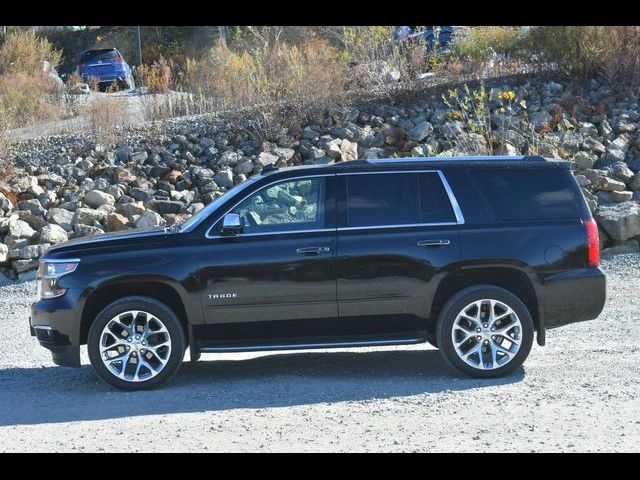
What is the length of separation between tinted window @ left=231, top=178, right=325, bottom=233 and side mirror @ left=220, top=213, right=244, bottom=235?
95 millimetres

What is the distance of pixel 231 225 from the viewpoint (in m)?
8.65

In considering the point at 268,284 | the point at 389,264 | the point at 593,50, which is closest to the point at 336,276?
the point at 389,264

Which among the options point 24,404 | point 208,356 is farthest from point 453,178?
point 24,404

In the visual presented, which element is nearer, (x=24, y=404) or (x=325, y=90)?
(x=24, y=404)

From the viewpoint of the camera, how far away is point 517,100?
20.7m

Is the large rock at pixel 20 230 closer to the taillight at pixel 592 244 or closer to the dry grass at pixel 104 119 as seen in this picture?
the dry grass at pixel 104 119

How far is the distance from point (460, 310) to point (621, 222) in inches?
301

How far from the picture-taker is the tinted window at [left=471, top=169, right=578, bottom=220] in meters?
8.95

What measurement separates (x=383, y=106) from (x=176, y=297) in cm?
1280

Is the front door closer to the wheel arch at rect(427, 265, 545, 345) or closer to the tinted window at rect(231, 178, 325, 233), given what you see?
the tinted window at rect(231, 178, 325, 233)

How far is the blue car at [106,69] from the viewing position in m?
34.5

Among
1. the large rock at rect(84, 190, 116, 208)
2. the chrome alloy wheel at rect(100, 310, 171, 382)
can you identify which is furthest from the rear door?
the large rock at rect(84, 190, 116, 208)

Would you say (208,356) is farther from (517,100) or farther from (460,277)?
(517,100)

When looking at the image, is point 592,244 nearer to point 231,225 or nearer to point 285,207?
point 285,207
